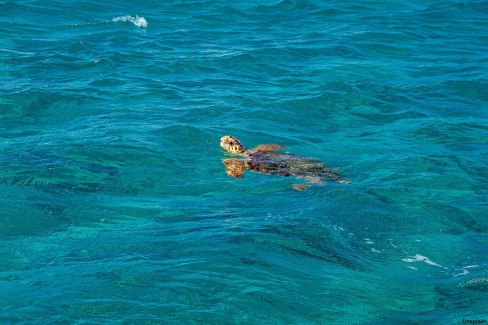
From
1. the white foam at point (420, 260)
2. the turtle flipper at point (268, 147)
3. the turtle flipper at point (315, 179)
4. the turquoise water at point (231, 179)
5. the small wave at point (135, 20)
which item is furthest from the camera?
the small wave at point (135, 20)

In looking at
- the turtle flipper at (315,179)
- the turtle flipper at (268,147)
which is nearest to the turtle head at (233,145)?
the turtle flipper at (268,147)

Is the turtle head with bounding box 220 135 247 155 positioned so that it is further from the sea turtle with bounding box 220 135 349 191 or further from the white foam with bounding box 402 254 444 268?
the white foam with bounding box 402 254 444 268

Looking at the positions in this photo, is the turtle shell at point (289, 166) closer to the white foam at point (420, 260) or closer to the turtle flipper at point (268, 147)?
the turtle flipper at point (268, 147)

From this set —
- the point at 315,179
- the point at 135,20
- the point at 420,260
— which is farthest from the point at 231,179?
the point at 135,20

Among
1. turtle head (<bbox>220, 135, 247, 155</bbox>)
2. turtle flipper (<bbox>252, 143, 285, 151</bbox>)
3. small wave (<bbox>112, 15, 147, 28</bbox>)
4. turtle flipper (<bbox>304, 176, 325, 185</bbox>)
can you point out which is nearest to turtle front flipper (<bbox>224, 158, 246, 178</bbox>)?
turtle head (<bbox>220, 135, 247, 155</bbox>)

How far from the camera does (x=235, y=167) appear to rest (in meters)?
11.8

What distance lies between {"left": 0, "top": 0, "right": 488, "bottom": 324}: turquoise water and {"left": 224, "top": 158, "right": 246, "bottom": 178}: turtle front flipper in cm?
11

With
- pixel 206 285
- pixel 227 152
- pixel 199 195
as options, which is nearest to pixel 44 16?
pixel 227 152

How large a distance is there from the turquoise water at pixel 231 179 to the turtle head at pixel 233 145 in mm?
360

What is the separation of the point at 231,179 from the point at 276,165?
0.79 metres

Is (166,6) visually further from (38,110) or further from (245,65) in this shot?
(38,110)

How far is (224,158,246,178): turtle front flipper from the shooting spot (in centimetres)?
1170

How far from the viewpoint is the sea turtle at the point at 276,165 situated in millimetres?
11523

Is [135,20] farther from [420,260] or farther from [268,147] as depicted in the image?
[420,260]
